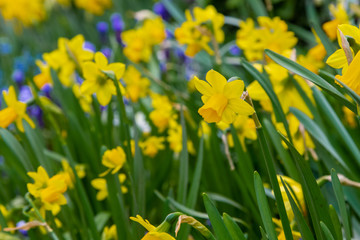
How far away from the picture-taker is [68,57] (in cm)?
158

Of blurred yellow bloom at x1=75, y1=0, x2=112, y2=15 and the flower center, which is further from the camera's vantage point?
blurred yellow bloom at x1=75, y1=0, x2=112, y2=15

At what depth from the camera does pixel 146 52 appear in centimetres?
204

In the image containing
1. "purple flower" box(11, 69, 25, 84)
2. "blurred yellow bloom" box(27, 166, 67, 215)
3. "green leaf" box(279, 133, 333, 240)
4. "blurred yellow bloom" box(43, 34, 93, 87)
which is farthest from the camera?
"purple flower" box(11, 69, 25, 84)

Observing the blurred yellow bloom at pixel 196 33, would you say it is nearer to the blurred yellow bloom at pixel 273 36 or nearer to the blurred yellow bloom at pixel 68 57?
the blurred yellow bloom at pixel 273 36

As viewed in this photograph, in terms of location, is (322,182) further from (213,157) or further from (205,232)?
(213,157)

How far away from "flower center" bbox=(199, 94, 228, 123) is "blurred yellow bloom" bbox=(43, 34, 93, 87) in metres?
0.70

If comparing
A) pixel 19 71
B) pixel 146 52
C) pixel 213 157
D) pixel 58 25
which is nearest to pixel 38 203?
pixel 213 157

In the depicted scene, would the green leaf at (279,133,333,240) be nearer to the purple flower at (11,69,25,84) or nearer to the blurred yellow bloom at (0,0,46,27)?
the purple flower at (11,69,25,84)

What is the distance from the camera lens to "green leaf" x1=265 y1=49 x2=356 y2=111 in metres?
0.81

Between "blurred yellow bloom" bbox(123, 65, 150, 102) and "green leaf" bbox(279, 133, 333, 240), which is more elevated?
"blurred yellow bloom" bbox(123, 65, 150, 102)

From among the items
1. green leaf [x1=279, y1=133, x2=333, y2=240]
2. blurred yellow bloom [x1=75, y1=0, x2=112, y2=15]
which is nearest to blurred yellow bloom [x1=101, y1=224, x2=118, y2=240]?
green leaf [x1=279, y1=133, x2=333, y2=240]

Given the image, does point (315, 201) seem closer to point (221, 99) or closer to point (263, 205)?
point (263, 205)

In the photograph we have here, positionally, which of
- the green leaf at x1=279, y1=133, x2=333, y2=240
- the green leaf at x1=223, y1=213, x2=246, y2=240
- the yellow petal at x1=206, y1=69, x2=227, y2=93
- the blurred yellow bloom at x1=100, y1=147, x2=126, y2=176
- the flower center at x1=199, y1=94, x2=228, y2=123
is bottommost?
the green leaf at x1=279, y1=133, x2=333, y2=240

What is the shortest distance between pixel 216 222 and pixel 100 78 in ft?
1.76
